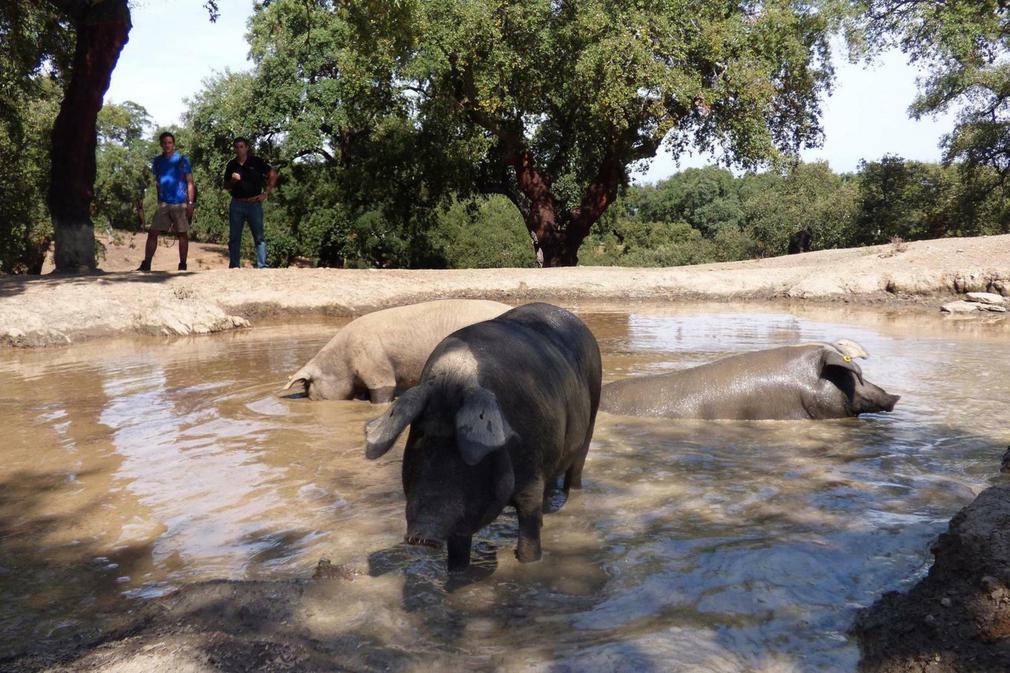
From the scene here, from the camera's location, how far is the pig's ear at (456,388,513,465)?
12.0 ft

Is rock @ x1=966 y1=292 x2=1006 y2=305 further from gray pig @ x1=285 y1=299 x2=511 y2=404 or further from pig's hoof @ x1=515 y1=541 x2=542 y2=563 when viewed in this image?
pig's hoof @ x1=515 y1=541 x2=542 y2=563

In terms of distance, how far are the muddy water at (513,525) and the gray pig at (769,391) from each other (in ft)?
0.78

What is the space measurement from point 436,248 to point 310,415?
2380 centimetres

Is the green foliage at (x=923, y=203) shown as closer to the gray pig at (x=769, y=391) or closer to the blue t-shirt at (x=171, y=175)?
the blue t-shirt at (x=171, y=175)

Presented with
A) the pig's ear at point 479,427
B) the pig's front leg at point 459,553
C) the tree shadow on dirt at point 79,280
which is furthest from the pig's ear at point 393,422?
the tree shadow on dirt at point 79,280

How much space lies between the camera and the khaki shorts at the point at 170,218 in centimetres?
1577

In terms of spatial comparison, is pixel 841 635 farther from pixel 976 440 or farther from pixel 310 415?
pixel 310 415

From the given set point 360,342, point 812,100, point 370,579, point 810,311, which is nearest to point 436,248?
point 812,100

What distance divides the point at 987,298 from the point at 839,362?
9683 millimetres

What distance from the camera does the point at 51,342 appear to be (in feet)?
42.9

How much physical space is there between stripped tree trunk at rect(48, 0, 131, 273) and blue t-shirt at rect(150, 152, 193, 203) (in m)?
1.41

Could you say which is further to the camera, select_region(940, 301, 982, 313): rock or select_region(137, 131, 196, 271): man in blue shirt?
select_region(940, 301, 982, 313): rock

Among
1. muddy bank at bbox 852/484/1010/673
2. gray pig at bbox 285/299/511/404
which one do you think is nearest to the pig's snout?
muddy bank at bbox 852/484/1010/673

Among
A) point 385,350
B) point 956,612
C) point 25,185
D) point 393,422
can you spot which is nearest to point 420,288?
point 385,350
